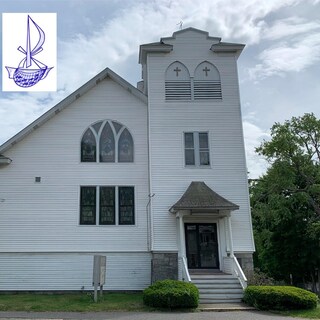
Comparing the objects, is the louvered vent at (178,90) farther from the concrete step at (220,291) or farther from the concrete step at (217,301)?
the concrete step at (217,301)

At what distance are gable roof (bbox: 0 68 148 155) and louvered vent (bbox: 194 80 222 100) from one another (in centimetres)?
235

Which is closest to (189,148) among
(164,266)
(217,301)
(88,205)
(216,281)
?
(88,205)

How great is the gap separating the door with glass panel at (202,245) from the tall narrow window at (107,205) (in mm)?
3155

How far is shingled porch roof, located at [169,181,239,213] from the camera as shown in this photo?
14.8 meters

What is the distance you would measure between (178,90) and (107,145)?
13.2 ft

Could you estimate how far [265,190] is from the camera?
25.5 m

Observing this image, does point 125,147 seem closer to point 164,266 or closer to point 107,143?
point 107,143

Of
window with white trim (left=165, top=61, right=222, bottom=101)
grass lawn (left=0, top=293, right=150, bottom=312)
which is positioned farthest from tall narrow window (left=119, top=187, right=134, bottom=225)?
window with white trim (left=165, top=61, right=222, bottom=101)

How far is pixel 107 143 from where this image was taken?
16.9 metres

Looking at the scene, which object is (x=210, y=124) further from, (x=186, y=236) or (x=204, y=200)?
(x=186, y=236)

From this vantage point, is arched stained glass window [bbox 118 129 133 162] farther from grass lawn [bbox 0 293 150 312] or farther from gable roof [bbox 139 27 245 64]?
grass lawn [bbox 0 293 150 312]

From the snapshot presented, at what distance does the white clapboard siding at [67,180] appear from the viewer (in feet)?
51.3

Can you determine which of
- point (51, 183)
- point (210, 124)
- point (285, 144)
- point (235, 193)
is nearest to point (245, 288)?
point (235, 193)

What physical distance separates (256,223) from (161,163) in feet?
56.8
